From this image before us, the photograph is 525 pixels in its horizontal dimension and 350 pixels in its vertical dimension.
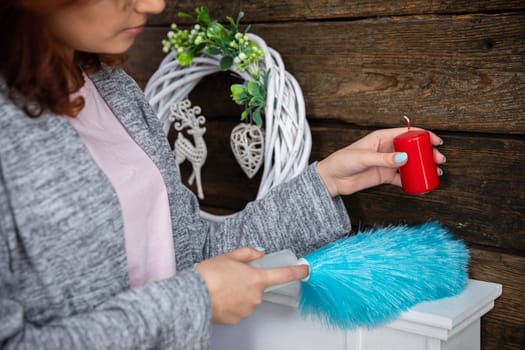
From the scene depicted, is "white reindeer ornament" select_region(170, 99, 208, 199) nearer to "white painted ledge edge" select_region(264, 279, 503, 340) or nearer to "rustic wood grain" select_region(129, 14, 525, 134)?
"rustic wood grain" select_region(129, 14, 525, 134)

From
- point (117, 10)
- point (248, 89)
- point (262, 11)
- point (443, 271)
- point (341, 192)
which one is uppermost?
point (117, 10)

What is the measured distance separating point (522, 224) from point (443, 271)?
16 cm

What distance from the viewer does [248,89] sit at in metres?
1.36

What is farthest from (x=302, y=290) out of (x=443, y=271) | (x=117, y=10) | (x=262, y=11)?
(x=262, y=11)

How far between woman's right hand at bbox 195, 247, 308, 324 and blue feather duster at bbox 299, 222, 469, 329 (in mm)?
161

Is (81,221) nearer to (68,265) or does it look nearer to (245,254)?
(68,265)

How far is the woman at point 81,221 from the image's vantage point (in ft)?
2.76

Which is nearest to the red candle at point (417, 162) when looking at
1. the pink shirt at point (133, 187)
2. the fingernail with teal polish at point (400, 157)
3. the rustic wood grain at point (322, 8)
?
the fingernail with teal polish at point (400, 157)

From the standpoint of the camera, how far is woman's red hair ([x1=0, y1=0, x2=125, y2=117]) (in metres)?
0.82

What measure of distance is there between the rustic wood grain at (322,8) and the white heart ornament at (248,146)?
0.23 m

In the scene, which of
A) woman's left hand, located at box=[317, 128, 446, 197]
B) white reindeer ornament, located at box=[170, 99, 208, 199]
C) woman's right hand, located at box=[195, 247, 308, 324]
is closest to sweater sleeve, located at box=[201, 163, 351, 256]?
woman's left hand, located at box=[317, 128, 446, 197]

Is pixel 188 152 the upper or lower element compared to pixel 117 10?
lower

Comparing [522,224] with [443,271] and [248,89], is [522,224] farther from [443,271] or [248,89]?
[248,89]

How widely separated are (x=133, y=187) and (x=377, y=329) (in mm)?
457
